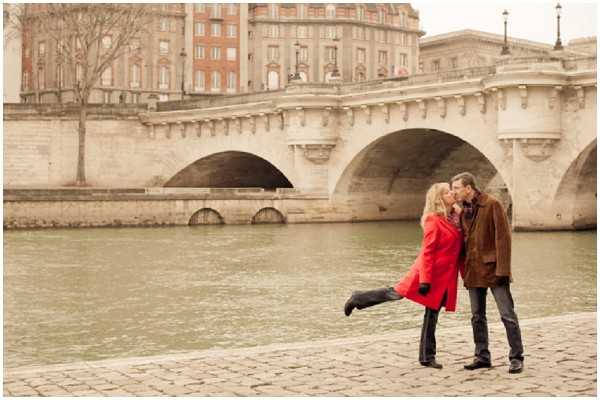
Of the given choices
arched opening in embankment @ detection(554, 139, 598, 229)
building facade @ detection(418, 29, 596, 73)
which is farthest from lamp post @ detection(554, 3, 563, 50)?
building facade @ detection(418, 29, 596, 73)

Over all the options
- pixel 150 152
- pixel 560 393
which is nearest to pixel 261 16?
pixel 150 152

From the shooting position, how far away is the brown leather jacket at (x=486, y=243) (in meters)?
9.34

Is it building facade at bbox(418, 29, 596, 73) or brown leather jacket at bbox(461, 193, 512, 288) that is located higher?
building facade at bbox(418, 29, 596, 73)

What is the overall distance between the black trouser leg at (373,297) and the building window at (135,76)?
74155 millimetres

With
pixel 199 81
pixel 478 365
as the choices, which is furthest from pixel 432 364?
pixel 199 81

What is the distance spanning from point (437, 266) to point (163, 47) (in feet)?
251

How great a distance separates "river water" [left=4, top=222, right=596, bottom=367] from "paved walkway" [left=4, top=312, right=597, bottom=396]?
326 centimetres

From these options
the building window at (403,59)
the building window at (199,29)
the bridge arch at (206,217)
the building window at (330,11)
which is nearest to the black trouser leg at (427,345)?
the bridge arch at (206,217)

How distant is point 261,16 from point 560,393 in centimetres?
8681

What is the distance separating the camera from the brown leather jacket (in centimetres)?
934

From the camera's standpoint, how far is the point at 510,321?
9.29 meters

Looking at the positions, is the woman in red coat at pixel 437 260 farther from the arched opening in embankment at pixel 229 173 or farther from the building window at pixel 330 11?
the building window at pixel 330 11

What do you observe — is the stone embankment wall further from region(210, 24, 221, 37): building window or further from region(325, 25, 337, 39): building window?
region(325, 25, 337, 39): building window

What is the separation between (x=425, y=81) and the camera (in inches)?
1661
